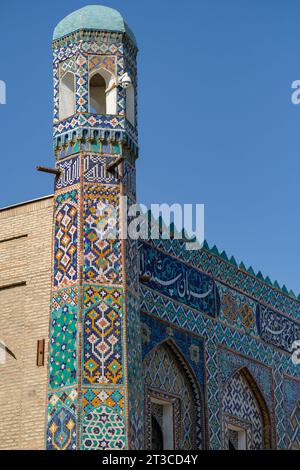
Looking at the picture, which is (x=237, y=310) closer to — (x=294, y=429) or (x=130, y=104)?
(x=294, y=429)

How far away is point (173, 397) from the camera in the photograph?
10203 millimetres

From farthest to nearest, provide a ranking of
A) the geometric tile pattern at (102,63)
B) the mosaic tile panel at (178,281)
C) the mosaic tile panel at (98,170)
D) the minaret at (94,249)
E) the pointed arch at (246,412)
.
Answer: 1. the pointed arch at (246,412)
2. the mosaic tile panel at (178,281)
3. the geometric tile pattern at (102,63)
4. the mosaic tile panel at (98,170)
5. the minaret at (94,249)

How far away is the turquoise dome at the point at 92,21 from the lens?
980cm

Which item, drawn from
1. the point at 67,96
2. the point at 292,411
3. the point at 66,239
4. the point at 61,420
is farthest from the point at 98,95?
the point at 292,411

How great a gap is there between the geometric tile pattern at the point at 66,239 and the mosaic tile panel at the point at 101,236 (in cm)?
10

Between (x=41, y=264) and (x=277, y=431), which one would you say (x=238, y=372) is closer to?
(x=277, y=431)

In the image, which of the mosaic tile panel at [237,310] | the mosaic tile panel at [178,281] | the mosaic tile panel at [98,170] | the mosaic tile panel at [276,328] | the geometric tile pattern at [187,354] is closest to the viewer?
the mosaic tile panel at [98,170]

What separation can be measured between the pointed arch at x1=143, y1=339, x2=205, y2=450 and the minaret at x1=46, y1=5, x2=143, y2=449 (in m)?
0.83

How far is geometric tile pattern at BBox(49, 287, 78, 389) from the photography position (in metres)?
8.70

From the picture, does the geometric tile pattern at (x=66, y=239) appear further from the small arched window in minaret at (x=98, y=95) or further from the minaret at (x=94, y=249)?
the small arched window in minaret at (x=98, y=95)

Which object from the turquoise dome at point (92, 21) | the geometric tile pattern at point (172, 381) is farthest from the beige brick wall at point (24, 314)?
the turquoise dome at point (92, 21)

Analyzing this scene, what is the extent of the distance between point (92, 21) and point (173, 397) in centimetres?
355
